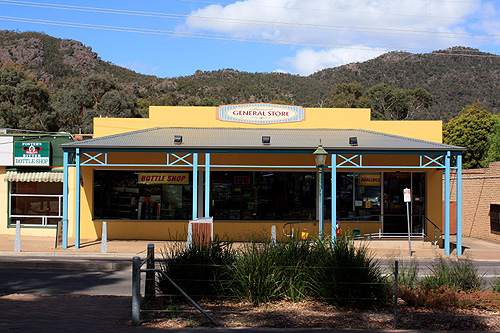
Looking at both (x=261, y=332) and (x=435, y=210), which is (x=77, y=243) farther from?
(x=435, y=210)

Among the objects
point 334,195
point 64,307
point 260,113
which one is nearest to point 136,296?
point 64,307

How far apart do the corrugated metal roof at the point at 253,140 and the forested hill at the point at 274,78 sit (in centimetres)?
5519

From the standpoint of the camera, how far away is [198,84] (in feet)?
307

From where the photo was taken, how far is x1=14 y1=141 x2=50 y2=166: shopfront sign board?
20703mm

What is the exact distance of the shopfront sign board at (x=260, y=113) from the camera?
70.8 ft

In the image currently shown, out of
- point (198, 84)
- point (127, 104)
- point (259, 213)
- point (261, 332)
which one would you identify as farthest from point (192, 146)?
point (198, 84)

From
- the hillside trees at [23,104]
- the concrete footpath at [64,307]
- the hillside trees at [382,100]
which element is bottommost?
the concrete footpath at [64,307]

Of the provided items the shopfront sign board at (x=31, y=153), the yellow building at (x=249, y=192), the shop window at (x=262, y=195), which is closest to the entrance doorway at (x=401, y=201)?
the yellow building at (x=249, y=192)

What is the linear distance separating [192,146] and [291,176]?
506 cm

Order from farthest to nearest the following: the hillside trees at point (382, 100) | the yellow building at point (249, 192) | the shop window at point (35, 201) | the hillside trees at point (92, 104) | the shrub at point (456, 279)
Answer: the hillside trees at point (382, 100) < the hillside trees at point (92, 104) < the shop window at point (35, 201) < the yellow building at point (249, 192) < the shrub at point (456, 279)

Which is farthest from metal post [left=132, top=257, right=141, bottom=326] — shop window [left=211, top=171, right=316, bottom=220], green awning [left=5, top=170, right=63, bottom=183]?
green awning [left=5, top=170, right=63, bottom=183]

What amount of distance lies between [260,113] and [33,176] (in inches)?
400

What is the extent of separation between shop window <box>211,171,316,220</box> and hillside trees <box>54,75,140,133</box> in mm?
38509

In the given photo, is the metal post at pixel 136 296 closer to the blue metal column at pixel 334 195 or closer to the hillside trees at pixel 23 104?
the blue metal column at pixel 334 195
